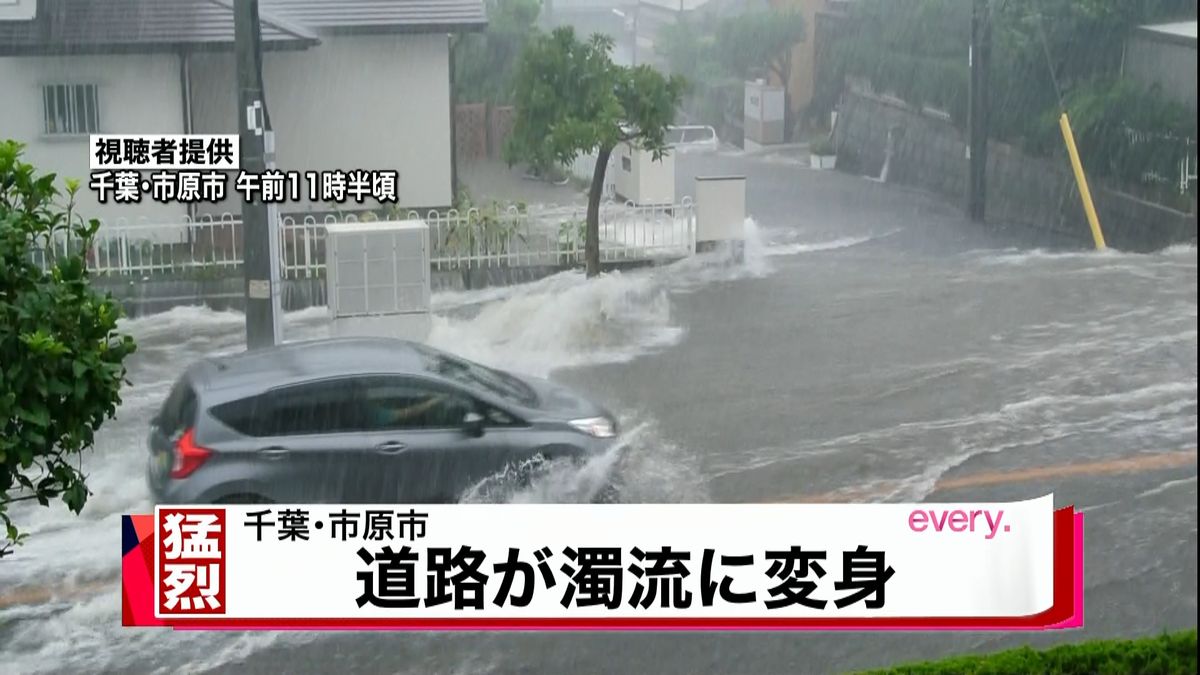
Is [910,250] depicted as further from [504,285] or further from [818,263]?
[504,285]

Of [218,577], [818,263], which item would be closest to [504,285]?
[818,263]

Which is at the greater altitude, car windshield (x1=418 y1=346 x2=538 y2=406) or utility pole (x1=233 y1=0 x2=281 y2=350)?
utility pole (x1=233 y1=0 x2=281 y2=350)

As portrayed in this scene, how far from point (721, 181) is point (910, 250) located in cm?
191

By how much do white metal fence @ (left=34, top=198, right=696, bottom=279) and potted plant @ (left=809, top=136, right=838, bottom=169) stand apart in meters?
1.53

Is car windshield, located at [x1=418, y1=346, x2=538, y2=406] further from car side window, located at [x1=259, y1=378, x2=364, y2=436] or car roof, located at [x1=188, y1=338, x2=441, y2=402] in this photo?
car side window, located at [x1=259, y1=378, x2=364, y2=436]

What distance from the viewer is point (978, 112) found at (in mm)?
11641

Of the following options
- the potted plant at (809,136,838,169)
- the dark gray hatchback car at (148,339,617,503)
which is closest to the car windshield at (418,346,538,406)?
the dark gray hatchback car at (148,339,617,503)

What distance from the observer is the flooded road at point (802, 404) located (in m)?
6.59

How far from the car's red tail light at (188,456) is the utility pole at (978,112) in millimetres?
6456

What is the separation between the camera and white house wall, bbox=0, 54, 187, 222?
323 inches

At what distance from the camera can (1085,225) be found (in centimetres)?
1017

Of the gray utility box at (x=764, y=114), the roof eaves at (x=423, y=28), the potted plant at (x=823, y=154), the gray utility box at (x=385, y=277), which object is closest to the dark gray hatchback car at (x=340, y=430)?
the gray utility box at (x=385, y=277)

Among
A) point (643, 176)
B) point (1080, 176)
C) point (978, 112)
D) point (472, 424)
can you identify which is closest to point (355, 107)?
point (643, 176)

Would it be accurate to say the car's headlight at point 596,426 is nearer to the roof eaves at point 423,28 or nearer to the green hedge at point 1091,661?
the green hedge at point 1091,661
